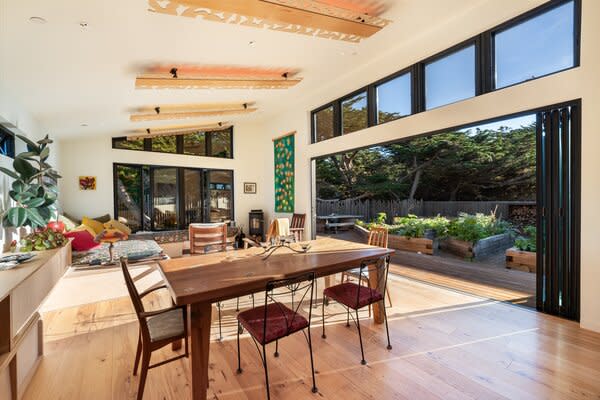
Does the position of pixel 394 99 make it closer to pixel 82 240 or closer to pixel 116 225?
pixel 82 240

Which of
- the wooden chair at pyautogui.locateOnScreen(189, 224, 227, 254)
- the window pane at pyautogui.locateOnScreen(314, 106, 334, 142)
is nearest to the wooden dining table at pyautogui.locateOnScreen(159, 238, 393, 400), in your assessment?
the wooden chair at pyautogui.locateOnScreen(189, 224, 227, 254)

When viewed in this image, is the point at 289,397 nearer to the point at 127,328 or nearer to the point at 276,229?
the point at 127,328

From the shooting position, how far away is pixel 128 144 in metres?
6.75

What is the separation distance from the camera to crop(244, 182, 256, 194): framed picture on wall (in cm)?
830

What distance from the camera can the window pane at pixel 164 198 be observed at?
7.08 meters

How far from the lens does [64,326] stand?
2766 mm

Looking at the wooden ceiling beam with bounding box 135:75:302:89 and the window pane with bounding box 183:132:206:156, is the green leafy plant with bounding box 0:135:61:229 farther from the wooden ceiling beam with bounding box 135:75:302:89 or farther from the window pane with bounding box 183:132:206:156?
the window pane with bounding box 183:132:206:156

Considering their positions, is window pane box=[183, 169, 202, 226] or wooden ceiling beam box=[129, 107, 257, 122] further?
window pane box=[183, 169, 202, 226]

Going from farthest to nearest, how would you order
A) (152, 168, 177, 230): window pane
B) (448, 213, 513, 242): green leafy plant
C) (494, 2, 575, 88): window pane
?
1. (152, 168, 177, 230): window pane
2. (448, 213, 513, 242): green leafy plant
3. (494, 2, 575, 88): window pane

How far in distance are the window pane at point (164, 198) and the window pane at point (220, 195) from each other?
0.96m

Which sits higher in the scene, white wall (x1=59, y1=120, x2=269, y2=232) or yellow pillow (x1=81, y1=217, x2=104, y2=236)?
white wall (x1=59, y1=120, x2=269, y2=232)

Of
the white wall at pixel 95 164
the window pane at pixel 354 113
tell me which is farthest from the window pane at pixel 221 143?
the window pane at pixel 354 113

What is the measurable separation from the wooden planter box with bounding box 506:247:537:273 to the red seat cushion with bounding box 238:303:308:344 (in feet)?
13.2

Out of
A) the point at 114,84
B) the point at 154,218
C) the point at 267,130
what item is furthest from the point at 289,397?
the point at 267,130
